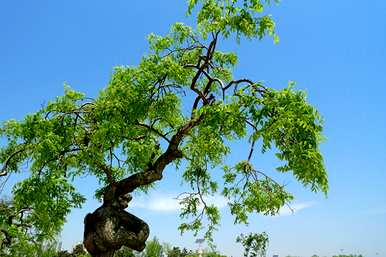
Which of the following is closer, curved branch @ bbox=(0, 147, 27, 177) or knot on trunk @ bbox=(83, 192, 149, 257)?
knot on trunk @ bbox=(83, 192, 149, 257)

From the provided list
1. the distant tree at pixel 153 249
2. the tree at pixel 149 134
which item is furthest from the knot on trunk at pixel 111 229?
the distant tree at pixel 153 249

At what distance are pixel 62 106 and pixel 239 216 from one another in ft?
14.4

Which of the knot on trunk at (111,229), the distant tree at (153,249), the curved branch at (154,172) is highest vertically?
the distant tree at (153,249)

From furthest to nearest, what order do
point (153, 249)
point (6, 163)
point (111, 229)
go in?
point (153, 249) < point (6, 163) < point (111, 229)

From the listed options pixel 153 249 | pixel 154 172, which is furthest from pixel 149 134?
pixel 153 249

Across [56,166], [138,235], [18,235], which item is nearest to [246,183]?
[138,235]

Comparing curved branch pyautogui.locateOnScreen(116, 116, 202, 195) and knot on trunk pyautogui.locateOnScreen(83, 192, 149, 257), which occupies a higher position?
curved branch pyautogui.locateOnScreen(116, 116, 202, 195)

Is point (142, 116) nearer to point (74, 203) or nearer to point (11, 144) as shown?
point (74, 203)

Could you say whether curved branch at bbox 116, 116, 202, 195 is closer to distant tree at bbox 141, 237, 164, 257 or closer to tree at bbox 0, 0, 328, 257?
tree at bbox 0, 0, 328, 257

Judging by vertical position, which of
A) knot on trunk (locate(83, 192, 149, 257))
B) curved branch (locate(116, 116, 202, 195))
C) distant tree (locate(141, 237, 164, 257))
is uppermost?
distant tree (locate(141, 237, 164, 257))

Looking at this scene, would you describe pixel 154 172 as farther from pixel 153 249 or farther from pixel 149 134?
pixel 153 249

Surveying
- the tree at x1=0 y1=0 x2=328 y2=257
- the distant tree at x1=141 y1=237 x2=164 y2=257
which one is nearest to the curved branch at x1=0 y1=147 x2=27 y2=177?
the tree at x1=0 y1=0 x2=328 y2=257

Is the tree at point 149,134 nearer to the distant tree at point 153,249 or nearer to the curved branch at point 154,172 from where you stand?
the curved branch at point 154,172

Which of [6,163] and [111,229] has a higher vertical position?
[6,163]
